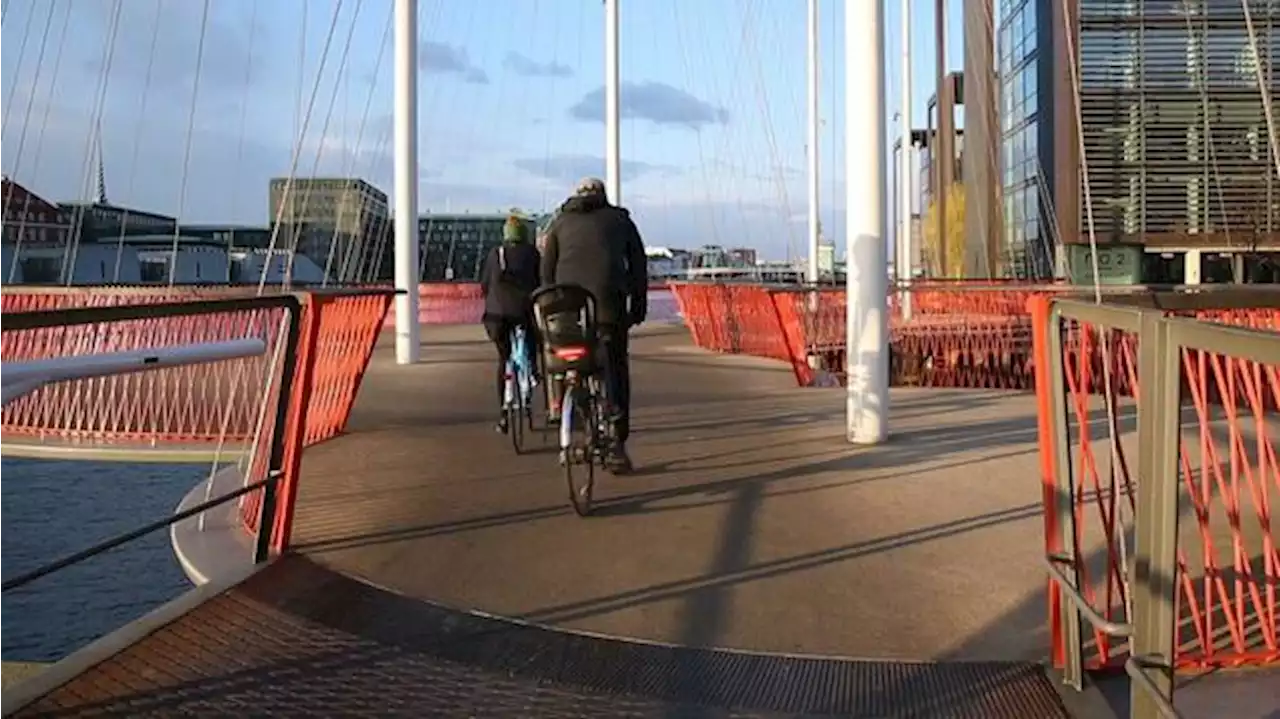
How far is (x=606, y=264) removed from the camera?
7.68 m

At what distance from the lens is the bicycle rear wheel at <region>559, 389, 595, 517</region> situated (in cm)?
693

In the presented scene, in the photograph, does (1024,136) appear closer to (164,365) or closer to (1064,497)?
(1064,497)

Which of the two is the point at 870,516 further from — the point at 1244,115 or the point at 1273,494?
the point at 1244,115

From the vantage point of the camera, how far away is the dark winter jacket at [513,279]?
1034 cm

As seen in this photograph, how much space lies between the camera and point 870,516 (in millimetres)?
6824

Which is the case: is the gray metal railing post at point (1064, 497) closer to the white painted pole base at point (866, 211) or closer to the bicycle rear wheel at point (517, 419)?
the white painted pole base at point (866, 211)

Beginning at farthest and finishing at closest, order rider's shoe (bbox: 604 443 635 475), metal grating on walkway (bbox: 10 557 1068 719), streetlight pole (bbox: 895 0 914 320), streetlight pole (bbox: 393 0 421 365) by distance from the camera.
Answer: streetlight pole (bbox: 895 0 914 320)
streetlight pole (bbox: 393 0 421 365)
rider's shoe (bbox: 604 443 635 475)
metal grating on walkway (bbox: 10 557 1068 719)

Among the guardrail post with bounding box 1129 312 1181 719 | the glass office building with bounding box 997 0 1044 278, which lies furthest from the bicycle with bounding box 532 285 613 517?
the glass office building with bounding box 997 0 1044 278

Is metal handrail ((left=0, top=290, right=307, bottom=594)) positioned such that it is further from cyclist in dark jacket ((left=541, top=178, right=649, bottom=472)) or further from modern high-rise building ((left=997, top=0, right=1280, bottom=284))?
modern high-rise building ((left=997, top=0, right=1280, bottom=284))

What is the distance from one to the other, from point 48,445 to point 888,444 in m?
7.00

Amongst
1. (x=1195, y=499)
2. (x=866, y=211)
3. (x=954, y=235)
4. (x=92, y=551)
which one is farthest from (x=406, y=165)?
(x=954, y=235)

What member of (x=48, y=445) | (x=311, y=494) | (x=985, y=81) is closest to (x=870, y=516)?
(x=311, y=494)

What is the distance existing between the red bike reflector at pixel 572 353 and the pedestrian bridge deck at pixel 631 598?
0.85 metres

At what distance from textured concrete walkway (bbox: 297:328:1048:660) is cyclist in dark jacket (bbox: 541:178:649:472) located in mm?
833
